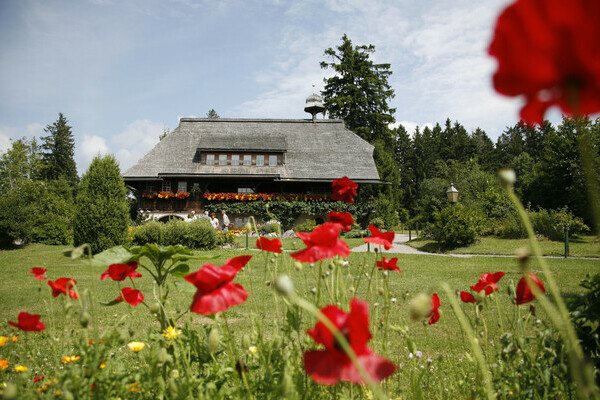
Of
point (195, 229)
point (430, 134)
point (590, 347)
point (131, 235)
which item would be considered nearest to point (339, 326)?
point (590, 347)

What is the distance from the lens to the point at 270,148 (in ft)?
80.9

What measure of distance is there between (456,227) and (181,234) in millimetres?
9903

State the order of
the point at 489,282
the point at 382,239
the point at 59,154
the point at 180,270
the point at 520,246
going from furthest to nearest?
the point at 59,154
the point at 520,246
the point at 180,270
the point at 489,282
the point at 382,239

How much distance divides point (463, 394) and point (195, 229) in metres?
13.3

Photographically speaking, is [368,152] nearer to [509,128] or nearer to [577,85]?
[577,85]

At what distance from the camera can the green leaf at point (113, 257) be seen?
180 centimetres

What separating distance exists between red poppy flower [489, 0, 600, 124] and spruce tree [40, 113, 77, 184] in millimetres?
57304

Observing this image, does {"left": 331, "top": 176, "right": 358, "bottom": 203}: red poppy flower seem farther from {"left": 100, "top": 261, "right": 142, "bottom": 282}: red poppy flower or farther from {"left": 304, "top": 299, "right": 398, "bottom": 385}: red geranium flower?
{"left": 304, "top": 299, "right": 398, "bottom": 385}: red geranium flower

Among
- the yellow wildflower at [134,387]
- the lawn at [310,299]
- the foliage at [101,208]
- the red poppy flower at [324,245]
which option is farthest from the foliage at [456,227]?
the red poppy flower at [324,245]

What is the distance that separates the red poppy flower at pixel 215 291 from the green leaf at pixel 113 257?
92cm

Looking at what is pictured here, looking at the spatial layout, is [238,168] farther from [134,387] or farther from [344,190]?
[134,387]

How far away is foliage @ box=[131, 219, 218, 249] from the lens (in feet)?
47.1

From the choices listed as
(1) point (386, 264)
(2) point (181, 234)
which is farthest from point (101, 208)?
(1) point (386, 264)

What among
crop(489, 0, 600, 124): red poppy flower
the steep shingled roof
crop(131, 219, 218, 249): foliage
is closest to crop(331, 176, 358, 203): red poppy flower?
crop(489, 0, 600, 124): red poppy flower
